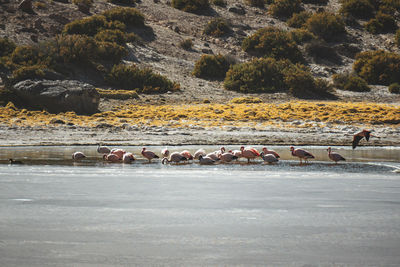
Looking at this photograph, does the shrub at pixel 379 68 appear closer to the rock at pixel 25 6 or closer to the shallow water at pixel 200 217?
the rock at pixel 25 6

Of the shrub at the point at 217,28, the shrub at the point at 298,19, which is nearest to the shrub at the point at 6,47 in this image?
the shrub at the point at 217,28

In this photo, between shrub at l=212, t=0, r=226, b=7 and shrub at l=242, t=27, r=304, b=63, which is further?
shrub at l=212, t=0, r=226, b=7

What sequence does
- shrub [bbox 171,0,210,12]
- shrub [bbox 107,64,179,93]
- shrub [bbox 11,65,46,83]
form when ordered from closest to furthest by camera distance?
1. shrub [bbox 11,65,46,83]
2. shrub [bbox 107,64,179,93]
3. shrub [bbox 171,0,210,12]

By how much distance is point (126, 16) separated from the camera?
136 feet

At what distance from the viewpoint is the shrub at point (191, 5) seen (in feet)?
160

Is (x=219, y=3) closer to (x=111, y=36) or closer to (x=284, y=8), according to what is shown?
A: (x=284, y=8)

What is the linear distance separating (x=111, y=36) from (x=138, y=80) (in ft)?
23.2

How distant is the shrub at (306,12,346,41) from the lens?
4312 centimetres

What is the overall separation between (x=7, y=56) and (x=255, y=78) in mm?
14450

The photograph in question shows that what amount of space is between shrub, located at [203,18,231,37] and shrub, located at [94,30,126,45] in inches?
357

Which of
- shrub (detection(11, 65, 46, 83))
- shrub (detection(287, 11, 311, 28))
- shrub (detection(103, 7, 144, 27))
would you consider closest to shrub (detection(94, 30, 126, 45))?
shrub (detection(103, 7, 144, 27))

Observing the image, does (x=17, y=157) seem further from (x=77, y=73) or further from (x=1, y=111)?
(x=77, y=73)

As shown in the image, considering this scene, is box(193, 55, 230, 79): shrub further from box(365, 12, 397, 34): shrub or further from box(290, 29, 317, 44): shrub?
box(365, 12, 397, 34): shrub

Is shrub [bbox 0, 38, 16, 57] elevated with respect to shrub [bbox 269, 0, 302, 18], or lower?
lower
